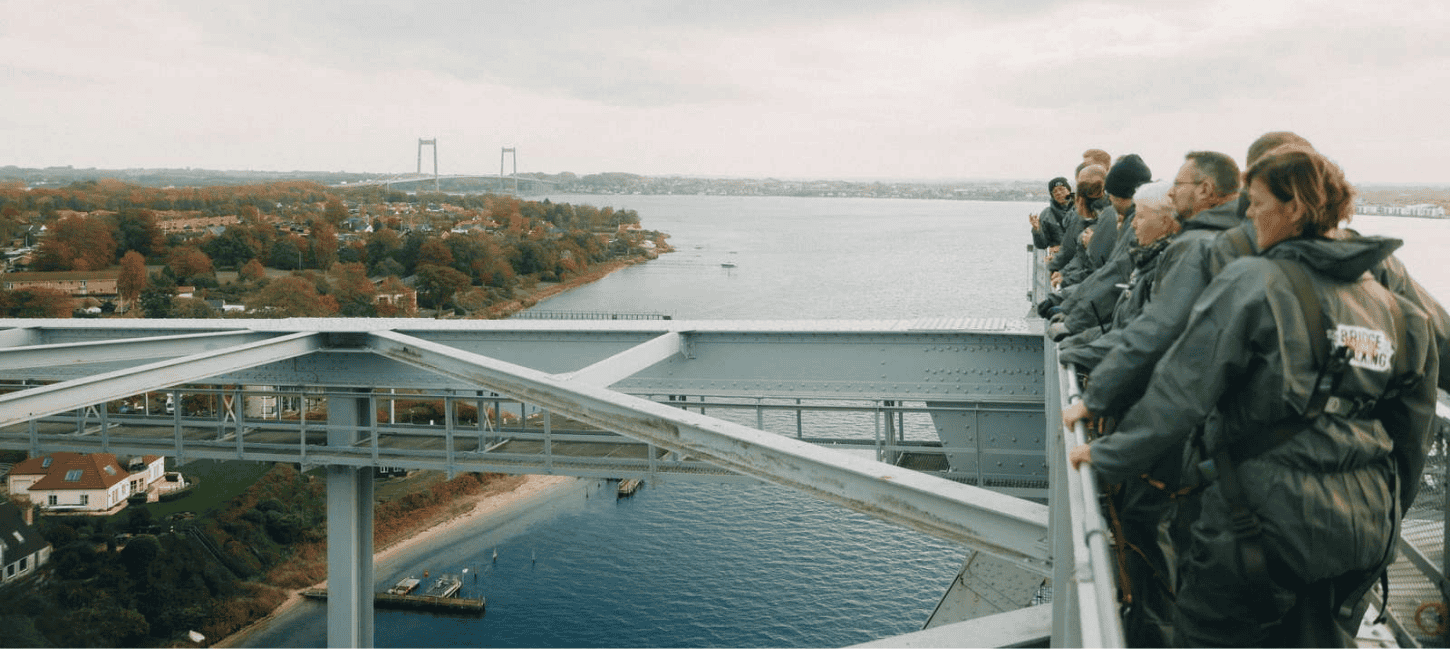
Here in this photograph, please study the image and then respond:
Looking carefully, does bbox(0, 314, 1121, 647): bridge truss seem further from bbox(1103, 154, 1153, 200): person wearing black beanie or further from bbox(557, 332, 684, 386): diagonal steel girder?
bbox(1103, 154, 1153, 200): person wearing black beanie

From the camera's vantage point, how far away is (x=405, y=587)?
39125 millimetres

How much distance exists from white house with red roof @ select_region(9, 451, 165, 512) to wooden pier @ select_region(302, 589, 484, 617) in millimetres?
16380

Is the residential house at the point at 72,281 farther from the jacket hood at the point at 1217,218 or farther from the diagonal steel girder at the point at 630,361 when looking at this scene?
the jacket hood at the point at 1217,218

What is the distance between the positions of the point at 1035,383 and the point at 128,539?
4493 cm

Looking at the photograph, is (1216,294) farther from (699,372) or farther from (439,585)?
(439,585)

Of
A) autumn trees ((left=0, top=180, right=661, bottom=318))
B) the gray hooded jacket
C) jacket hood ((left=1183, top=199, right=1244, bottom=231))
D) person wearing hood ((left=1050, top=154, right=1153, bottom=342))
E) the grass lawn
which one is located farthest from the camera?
autumn trees ((left=0, top=180, right=661, bottom=318))

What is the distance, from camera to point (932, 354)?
32.4 feet

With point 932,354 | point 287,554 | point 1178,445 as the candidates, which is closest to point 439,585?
point 287,554

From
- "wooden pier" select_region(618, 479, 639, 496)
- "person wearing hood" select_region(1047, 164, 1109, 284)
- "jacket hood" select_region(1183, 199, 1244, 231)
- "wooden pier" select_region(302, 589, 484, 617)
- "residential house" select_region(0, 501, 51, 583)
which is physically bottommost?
"wooden pier" select_region(302, 589, 484, 617)

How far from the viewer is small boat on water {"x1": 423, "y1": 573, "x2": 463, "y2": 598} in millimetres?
38297

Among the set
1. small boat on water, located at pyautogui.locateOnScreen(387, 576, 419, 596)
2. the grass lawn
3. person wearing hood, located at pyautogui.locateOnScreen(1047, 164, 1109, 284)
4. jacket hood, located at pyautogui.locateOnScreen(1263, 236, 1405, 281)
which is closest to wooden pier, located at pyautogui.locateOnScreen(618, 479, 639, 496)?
small boat on water, located at pyautogui.locateOnScreen(387, 576, 419, 596)

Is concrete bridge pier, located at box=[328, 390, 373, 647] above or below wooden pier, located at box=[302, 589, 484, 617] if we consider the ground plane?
above

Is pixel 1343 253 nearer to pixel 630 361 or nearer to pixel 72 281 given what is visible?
pixel 630 361

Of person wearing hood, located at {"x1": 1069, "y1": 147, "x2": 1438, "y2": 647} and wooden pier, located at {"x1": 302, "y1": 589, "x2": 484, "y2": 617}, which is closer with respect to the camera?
person wearing hood, located at {"x1": 1069, "y1": 147, "x2": 1438, "y2": 647}
